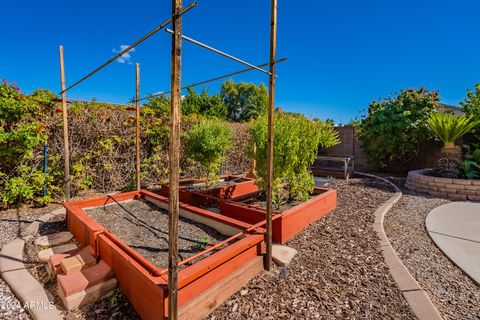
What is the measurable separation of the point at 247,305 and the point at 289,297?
1.15 ft

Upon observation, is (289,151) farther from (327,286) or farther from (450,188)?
(450,188)

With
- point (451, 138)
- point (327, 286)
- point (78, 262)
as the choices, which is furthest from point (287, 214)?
point (451, 138)

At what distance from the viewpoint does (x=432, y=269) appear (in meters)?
2.36

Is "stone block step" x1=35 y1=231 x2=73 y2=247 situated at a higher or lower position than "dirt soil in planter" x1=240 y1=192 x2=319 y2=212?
lower

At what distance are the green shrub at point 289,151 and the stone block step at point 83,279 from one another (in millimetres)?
2331

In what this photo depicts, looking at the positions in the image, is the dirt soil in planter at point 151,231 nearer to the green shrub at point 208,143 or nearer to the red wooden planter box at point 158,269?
the red wooden planter box at point 158,269

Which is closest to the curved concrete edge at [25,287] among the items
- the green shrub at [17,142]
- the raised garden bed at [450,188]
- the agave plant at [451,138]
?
the green shrub at [17,142]

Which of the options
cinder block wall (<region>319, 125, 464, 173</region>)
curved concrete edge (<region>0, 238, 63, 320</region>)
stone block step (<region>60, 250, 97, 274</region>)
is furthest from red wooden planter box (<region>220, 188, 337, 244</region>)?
cinder block wall (<region>319, 125, 464, 173</region>)

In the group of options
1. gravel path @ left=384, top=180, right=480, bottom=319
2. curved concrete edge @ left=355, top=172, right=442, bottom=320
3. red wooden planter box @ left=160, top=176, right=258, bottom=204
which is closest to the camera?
curved concrete edge @ left=355, top=172, right=442, bottom=320

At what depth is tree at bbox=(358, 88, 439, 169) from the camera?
766 cm

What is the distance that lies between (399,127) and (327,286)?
753cm

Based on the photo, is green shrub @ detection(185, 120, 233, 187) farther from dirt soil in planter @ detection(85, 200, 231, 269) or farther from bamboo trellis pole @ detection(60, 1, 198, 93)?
bamboo trellis pole @ detection(60, 1, 198, 93)

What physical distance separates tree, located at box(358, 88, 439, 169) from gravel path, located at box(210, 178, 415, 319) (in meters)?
6.16

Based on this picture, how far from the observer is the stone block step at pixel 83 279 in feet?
6.18
